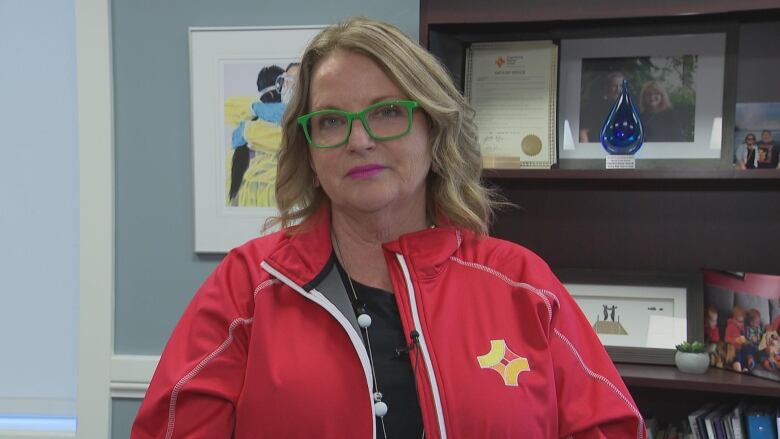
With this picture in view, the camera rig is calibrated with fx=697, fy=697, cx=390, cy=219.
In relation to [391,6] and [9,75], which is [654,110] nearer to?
[391,6]

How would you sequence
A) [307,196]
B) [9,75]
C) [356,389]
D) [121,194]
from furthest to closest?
[9,75] < [121,194] < [307,196] < [356,389]

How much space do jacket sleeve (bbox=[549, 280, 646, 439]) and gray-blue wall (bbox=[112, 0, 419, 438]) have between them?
1280 mm

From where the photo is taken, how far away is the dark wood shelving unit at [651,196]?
5.38ft

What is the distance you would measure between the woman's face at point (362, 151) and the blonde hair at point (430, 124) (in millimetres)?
25

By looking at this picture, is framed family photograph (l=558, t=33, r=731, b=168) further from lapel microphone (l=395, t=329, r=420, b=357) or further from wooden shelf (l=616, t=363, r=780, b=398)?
lapel microphone (l=395, t=329, r=420, b=357)

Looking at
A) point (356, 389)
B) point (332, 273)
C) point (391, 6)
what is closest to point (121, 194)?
point (391, 6)

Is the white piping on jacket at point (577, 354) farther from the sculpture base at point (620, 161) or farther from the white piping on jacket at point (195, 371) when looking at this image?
the sculpture base at point (620, 161)

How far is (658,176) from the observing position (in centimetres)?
162

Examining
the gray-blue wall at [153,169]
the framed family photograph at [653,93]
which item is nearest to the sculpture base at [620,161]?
the framed family photograph at [653,93]

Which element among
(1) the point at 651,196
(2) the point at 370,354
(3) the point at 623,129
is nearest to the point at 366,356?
(2) the point at 370,354

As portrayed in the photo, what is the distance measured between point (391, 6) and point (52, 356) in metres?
1.59

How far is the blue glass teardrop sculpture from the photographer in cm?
173

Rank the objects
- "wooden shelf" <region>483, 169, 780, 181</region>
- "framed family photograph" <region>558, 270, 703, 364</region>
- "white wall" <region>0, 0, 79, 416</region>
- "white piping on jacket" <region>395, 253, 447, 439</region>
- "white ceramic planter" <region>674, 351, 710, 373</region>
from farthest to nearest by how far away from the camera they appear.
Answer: "white wall" <region>0, 0, 79, 416</region> < "framed family photograph" <region>558, 270, 703, 364</region> < "white ceramic planter" <region>674, 351, 710, 373</region> < "wooden shelf" <region>483, 169, 780, 181</region> < "white piping on jacket" <region>395, 253, 447, 439</region>

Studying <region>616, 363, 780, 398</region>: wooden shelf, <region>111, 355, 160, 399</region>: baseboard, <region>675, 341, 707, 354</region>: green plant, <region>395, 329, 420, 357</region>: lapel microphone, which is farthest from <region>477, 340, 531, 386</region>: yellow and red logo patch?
<region>111, 355, 160, 399</region>: baseboard
